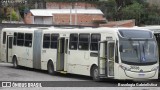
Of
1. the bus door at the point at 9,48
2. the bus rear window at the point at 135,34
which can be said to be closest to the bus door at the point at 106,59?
the bus rear window at the point at 135,34

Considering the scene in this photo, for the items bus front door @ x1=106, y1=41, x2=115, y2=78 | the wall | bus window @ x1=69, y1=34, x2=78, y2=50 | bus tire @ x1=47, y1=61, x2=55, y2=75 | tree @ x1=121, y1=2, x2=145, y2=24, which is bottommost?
bus tire @ x1=47, y1=61, x2=55, y2=75

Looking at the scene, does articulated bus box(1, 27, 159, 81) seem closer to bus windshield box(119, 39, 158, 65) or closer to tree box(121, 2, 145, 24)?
bus windshield box(119, 39, 158, 65)

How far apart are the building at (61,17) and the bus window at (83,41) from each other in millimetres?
56619

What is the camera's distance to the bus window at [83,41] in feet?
73.1

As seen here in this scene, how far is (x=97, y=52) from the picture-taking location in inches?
840

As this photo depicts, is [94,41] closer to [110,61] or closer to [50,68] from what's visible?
[110,61]

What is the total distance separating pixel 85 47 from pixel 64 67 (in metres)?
2.51

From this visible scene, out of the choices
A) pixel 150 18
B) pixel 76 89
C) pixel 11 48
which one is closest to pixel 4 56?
pixel 11 48

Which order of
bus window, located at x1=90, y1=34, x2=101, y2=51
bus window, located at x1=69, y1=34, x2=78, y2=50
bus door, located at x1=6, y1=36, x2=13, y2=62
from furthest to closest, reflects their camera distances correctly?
bus door, located at x1=6, y1=36, x2=13, y2=62, bus window, located at x1=69, y1=34, x2=78, y2=50, bus window, located at x1=90, y1=34, x2=101, y2=51

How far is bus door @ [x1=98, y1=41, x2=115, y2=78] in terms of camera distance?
806 inches

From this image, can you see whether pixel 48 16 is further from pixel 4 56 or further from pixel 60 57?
pixel 60 57

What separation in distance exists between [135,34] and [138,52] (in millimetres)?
901

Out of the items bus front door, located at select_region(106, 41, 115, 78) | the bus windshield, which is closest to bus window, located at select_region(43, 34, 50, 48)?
bus front door, located at select_region(106, 41, 115, 78)

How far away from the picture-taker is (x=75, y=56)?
23156 millimetres
